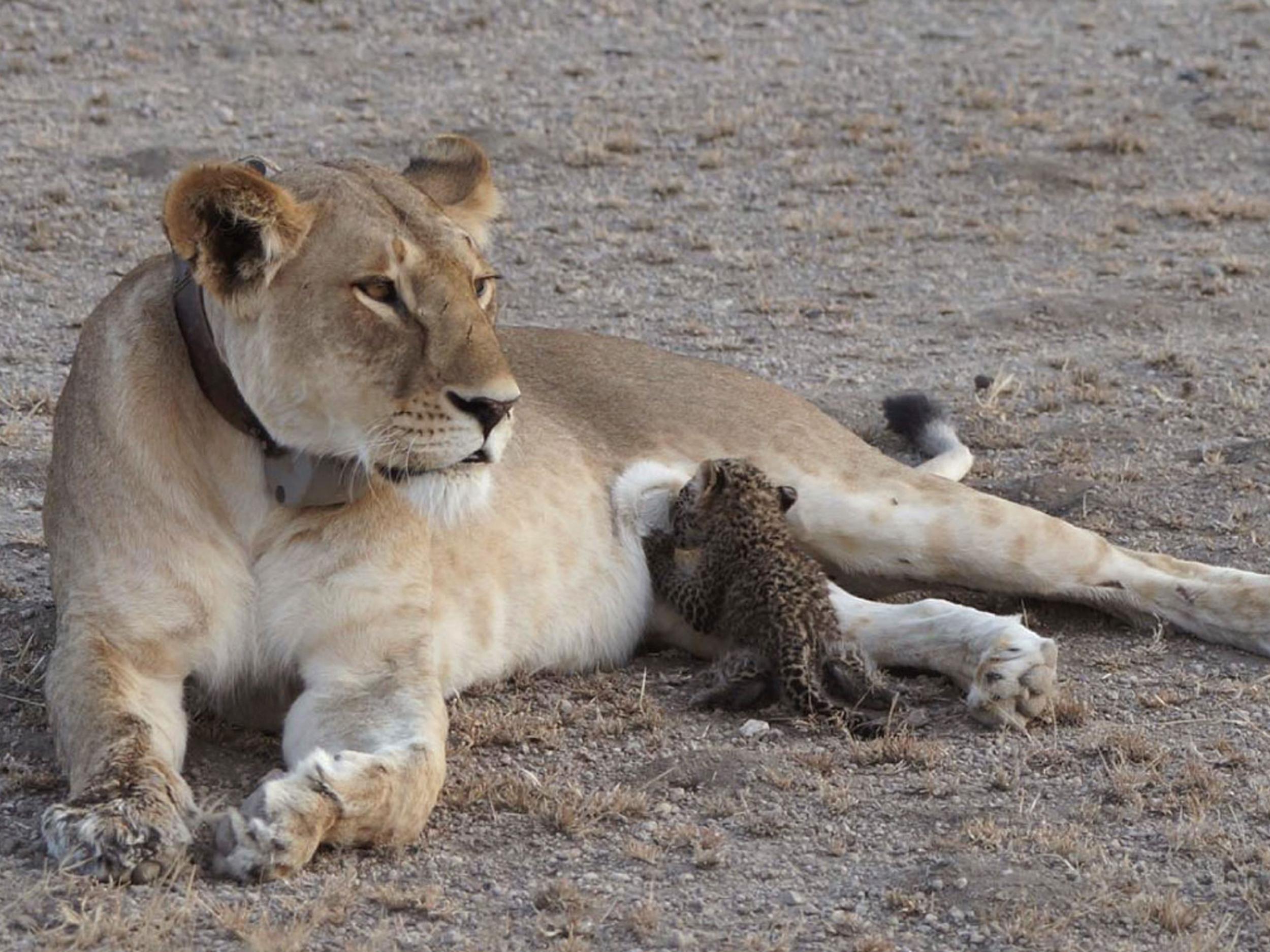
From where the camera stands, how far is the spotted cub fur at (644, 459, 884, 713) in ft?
14.3

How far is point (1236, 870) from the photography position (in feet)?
11.7

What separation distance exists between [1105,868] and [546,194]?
5.73 meters

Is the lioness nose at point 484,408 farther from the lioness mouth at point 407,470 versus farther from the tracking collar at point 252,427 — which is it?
the tracking collar at point 252,427

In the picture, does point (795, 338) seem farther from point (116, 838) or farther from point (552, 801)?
point (116, 838)

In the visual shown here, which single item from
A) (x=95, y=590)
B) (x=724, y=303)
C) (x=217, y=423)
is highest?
(x=217, y=423)

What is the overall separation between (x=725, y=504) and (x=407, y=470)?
122cm

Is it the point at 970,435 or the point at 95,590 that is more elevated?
the point at 95,590

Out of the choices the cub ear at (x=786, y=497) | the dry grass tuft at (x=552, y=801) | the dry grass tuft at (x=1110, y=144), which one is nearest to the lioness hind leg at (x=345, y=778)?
the dry grass tuft at (x=552, y=801)

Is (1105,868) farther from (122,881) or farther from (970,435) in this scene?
(970,435)

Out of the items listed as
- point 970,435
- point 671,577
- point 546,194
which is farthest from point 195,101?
point 671,577

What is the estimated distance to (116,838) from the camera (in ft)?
10.9

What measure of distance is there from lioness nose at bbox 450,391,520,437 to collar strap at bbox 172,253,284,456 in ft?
1.29

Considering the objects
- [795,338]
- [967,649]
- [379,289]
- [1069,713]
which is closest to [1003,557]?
[967,649]

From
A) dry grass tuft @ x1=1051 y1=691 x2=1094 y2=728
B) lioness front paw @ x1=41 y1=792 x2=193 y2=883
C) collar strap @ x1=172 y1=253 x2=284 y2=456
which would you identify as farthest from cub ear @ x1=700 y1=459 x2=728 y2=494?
lioness front paw @ x1=41 y1=792 x2=193 y2=883
